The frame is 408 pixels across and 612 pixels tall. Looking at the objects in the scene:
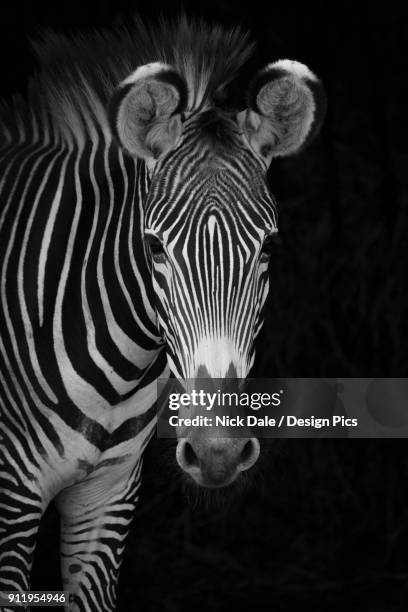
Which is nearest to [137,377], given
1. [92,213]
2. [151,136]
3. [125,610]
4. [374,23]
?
[92,213]

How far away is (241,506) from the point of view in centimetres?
597

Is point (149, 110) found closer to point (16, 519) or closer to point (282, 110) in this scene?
point (282, 110)

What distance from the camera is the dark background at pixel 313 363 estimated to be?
5.60m

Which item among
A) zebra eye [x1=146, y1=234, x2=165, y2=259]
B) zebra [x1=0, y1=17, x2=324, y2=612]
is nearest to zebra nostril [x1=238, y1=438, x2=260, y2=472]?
zebra [x1=0, y1=17, x2=324, y2=612]

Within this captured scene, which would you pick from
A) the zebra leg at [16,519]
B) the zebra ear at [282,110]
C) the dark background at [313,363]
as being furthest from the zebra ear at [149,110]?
the dark background at [313,363]

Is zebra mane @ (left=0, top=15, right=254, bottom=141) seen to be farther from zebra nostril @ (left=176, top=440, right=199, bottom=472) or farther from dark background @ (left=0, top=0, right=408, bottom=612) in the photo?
dark background @ (left=0, top=0, right=408, bottom=612)

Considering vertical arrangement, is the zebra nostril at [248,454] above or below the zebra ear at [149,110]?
below

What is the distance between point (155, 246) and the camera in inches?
117

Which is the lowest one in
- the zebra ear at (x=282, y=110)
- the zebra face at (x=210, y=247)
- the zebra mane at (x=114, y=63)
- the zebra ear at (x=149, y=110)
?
the zebra face at (x=210, y=247)

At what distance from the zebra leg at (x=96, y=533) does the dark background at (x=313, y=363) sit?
1.77 metres

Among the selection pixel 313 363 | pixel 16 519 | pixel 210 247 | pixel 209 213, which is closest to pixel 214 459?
pixel 210 247

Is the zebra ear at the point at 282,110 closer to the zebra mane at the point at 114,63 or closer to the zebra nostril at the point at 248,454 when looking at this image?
the zebra mane at the point at 114,63

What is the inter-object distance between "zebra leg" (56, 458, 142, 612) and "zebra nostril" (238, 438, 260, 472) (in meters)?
0.93

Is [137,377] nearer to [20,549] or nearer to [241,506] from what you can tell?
[20,549]
